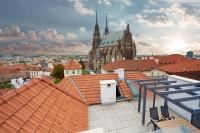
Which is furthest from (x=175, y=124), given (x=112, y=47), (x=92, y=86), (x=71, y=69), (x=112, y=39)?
(x=112, y=39)

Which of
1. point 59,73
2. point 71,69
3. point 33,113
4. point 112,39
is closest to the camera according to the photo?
point 33,113

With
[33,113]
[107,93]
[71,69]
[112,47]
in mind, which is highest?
[112,47]

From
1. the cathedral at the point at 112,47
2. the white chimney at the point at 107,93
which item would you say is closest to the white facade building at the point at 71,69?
the cathedral at the point at 112,47

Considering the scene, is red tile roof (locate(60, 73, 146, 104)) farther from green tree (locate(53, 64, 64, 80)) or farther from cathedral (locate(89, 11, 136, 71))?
cathedral (locate(89, 11, 136, 71))

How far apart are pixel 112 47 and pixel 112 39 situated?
6.11 metres

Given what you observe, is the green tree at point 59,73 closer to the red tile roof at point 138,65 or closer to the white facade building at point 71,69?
the white facade building at point 71,69

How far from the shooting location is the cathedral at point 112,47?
204 feet

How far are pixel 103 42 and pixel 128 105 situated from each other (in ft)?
222

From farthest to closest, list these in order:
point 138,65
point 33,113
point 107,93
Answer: point 138,65 → point 107,93 → point 33,113

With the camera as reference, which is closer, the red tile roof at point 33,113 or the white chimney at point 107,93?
the red tile roof at point 33,113

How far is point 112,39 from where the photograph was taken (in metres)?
70.2

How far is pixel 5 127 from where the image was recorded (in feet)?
9.62

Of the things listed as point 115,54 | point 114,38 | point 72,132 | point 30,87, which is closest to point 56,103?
point 30,87

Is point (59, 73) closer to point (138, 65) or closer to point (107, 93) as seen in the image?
point (138, 65)
